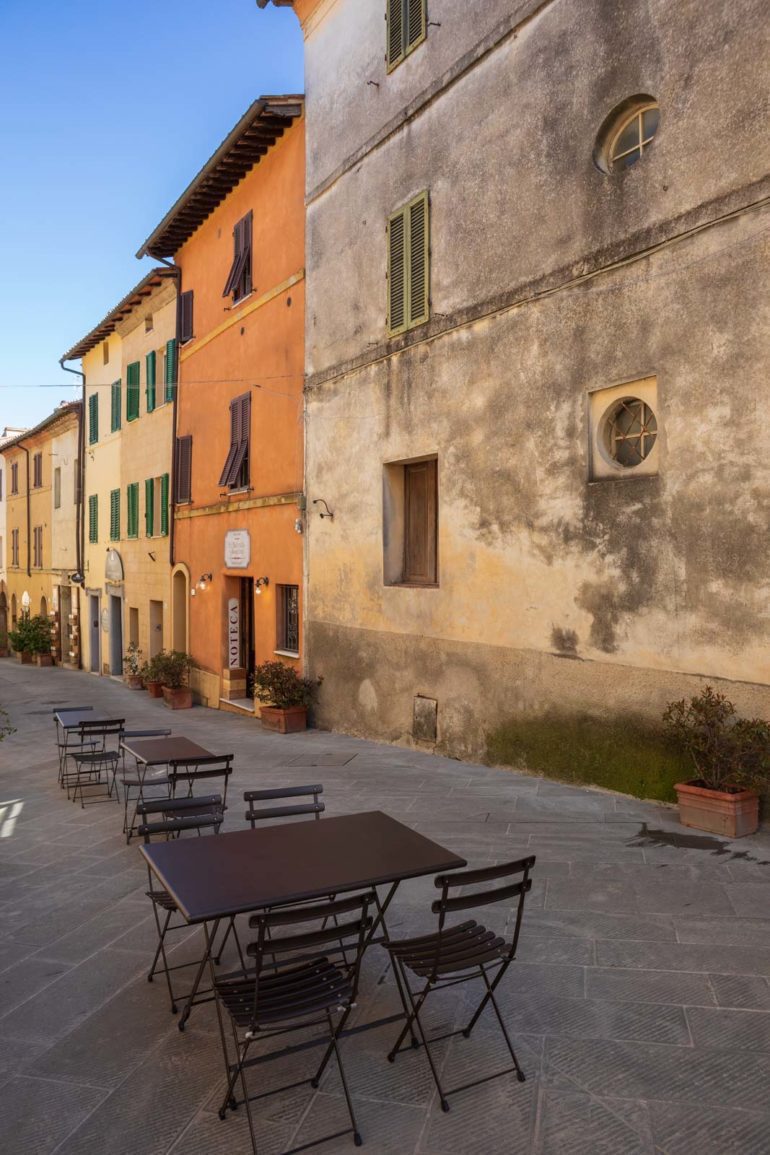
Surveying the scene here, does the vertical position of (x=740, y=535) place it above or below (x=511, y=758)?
above

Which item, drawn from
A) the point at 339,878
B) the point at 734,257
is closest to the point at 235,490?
the point at 734,257

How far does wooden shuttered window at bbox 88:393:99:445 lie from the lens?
26094mm

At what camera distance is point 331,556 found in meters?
13.0

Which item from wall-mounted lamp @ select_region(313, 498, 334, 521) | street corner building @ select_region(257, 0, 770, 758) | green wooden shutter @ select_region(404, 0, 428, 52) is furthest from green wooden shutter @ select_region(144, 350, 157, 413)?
green wooden shutter @ select_region(404, 0, 428, 52)

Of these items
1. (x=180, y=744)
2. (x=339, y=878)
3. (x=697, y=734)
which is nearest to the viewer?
(x=339, y=878)

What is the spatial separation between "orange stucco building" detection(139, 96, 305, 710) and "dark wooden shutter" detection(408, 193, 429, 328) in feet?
10.7

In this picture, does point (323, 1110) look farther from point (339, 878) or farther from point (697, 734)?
point (697, 734)

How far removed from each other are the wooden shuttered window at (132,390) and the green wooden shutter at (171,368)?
2633 millimetres

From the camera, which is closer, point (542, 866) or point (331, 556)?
point (542, 866)

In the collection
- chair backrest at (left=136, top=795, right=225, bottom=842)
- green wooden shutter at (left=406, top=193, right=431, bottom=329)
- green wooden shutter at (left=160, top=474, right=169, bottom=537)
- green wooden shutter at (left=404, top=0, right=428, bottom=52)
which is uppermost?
green wooden shutter at (left=404, top=0, right=428, bottom=52)

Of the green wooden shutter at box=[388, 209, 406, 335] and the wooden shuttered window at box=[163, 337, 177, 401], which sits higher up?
the wooden shuttered window at box=[163, 337, 177, 401]

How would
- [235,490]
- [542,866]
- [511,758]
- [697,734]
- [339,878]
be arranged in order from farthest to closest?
[235,490]
[511,758]
[697,734]
[542,866]
[339,878]

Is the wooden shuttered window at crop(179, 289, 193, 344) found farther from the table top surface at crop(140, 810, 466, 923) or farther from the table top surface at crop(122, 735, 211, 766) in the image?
the table top surface at crop(140, 810, 466, 923)

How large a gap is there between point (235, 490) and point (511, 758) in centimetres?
869
